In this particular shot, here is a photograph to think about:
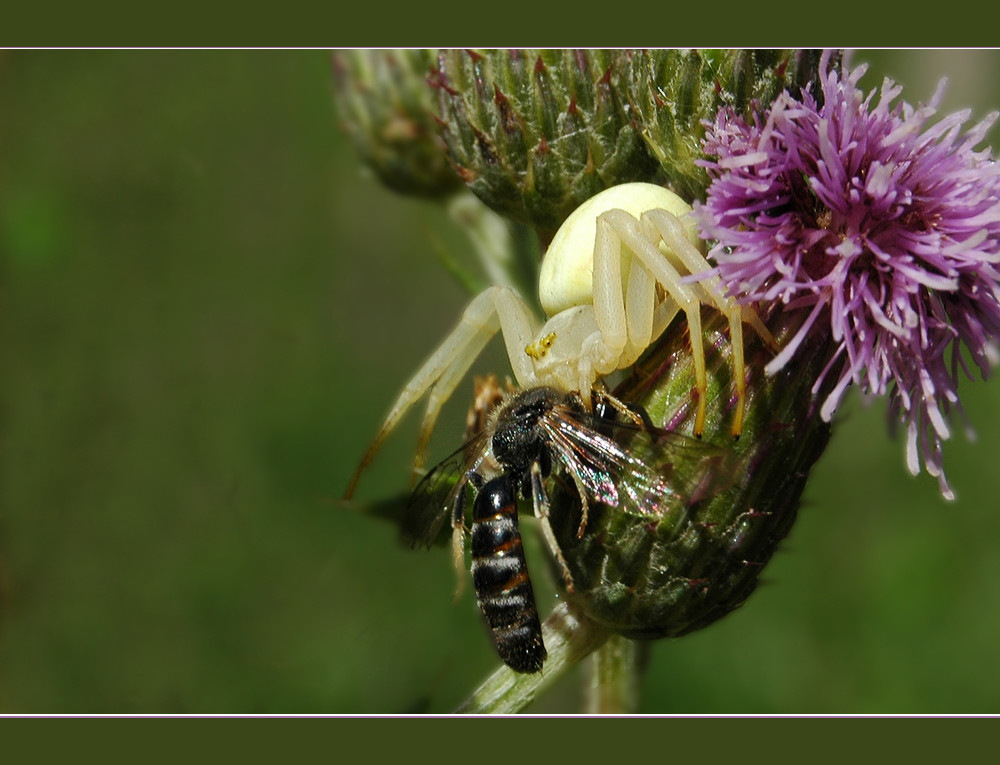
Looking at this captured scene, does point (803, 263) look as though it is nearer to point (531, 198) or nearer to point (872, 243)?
point (872, 243)

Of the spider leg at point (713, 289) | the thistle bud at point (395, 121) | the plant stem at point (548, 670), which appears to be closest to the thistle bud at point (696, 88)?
the spider leg at point (713, 289)

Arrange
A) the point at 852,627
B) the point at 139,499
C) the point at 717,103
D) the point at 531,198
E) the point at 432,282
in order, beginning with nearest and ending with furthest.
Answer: the point at 717,103
the point at 531,198
the point at 852,627
the point at 139,499
the point at 432,282

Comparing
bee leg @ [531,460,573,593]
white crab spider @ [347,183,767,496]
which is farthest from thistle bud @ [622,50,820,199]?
bee leg @ [531,460,573,593]

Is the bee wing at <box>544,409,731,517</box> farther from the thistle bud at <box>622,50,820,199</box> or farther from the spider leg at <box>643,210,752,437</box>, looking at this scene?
the thistle bud at <box>622,50,820,199</box>

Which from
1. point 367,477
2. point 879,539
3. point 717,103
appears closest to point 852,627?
point 879,539

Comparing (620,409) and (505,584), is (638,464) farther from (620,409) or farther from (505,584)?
(505,584)

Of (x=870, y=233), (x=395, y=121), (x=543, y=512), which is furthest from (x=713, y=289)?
(x=395, y=121)
